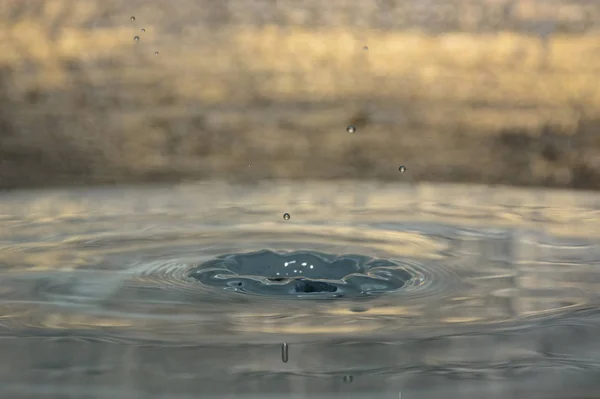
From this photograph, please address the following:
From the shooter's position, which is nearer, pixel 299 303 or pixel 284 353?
pixel 284 353

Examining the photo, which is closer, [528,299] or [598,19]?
[528,299]

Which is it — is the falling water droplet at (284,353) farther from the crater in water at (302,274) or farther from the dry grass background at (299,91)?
the dry grass background at (299,91)

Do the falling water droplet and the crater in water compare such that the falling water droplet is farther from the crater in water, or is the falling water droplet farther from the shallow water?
the crater in water

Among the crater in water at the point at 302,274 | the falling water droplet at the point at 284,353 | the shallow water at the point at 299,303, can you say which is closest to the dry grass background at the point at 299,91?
the shallow water at the point at 299,303

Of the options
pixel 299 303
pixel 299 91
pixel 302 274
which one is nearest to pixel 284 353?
pixel 299 303

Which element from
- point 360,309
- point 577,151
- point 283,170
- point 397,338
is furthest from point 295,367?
point 577,151

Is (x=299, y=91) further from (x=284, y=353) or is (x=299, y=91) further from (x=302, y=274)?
(x=284, y=353)

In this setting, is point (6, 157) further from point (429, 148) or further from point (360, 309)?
point (360, 309)
